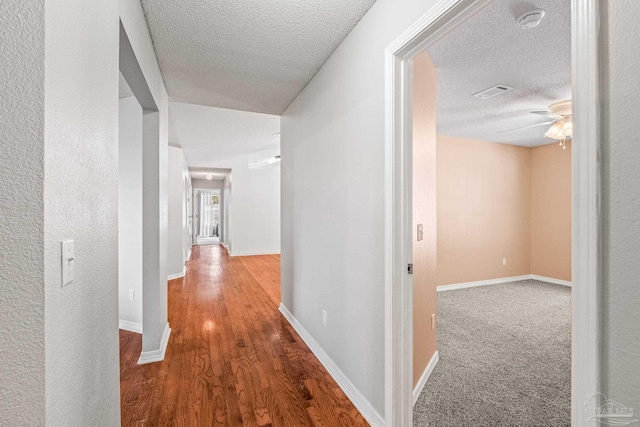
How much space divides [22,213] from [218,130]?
4290mm

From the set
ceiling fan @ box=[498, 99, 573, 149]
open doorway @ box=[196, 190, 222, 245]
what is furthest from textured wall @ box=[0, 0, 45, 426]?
open doorway @ box=[196, 190, 222, 245]

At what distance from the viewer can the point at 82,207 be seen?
2.92 ft

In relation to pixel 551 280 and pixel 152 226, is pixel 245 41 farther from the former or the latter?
pixel 551 280

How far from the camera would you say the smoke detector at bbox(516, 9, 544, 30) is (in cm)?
163

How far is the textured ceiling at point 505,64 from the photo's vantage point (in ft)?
5.64

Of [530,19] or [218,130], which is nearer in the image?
[530,19]

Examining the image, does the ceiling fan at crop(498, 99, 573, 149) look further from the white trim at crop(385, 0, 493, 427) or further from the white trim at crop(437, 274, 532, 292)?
the white trim at crop(385, 0, 493, 427)

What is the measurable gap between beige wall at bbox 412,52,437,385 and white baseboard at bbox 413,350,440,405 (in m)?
0.03

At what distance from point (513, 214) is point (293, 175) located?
14.0ft

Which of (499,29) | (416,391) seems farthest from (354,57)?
(416,391)

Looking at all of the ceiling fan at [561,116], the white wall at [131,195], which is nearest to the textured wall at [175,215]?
the white wall at [131,195]

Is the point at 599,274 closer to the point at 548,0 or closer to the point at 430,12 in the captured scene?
the point at 430,12

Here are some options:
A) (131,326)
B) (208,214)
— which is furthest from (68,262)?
(208,214)

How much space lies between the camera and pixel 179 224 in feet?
18.5
